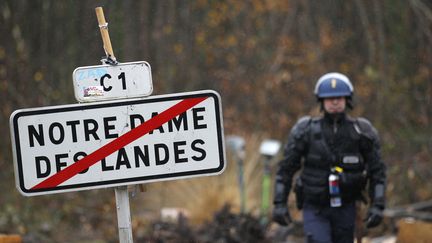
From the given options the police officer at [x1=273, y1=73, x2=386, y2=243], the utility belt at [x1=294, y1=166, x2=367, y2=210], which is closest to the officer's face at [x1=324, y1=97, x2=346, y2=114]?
the police officer at [x1=273, y1=73, x2=386, y2=243]

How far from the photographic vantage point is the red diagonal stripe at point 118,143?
5.76 meters

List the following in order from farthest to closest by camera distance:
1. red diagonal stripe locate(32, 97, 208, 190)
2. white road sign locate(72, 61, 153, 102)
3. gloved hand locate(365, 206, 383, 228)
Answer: gloved hand locate(365, 206, 383, 228) < white road sign locate(72, 61, 153, 102) < red diagonal stripe locate(32, 97, 208, 190)

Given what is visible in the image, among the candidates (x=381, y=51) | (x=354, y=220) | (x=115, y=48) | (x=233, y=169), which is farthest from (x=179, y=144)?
(x=381, y=51)

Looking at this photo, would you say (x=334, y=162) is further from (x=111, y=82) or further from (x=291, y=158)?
(x=111, y=82)

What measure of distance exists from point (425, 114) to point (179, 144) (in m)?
11.4

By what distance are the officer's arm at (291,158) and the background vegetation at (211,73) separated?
499 centimetres

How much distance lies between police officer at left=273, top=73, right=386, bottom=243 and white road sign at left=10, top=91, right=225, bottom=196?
2.67 metres

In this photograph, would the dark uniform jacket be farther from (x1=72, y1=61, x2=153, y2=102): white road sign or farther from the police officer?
(x1=72, y1=61, x2=153, y2=102): white road sign

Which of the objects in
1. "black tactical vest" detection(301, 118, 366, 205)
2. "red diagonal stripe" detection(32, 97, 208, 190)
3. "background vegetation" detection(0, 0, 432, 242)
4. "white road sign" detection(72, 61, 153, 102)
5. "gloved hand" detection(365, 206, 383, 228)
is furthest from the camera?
"background vegetation" detection(0, 0, 432, 242)

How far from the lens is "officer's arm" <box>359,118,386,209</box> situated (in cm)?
840

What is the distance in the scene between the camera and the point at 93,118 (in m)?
5.80

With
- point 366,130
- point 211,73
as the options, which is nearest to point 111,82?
point 366,130

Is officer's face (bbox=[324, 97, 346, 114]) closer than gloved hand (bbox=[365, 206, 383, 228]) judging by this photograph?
Yes

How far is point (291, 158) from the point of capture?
8500mm
